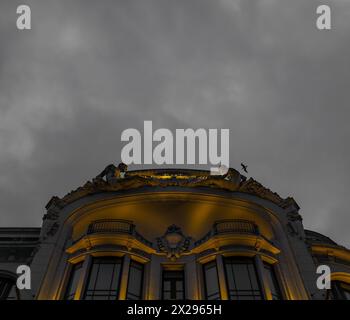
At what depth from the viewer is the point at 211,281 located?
17.1m

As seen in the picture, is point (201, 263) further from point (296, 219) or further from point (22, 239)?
point (22, 239)

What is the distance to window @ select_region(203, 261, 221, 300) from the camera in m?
16.4

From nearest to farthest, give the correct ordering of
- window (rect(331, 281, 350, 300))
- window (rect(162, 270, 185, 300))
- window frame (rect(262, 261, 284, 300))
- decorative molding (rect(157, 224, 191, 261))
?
window frame (rect(262, 261, 284, 300)), window (rect(162, 270, 185, 300)), decorative molding (rect(157, 224, 191, 261)), window (rect(331, 281, 350, 300))

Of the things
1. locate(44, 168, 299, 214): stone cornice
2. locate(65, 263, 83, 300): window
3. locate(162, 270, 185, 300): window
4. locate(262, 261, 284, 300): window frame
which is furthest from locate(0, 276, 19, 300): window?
locate(262, 261, 284, 300): window frame

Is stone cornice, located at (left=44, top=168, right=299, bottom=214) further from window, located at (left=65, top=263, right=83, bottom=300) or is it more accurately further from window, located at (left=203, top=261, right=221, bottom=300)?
window, located at (left=203, top=261, right=221, bottom=300)

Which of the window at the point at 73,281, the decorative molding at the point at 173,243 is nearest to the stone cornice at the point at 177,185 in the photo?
the decorative molding at the point at 173,243

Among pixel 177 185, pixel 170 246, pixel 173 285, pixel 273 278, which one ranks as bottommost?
pixel 173 285

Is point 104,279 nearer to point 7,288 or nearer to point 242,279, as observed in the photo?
point 7,288

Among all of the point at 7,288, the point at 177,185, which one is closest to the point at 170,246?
the point at 177,185

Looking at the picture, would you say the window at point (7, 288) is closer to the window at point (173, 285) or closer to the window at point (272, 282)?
the window at point (173, 285)

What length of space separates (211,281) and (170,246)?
114 inches

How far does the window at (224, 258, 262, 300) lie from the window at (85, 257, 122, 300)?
16.8 feet

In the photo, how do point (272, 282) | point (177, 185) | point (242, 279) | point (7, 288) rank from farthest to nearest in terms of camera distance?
point (177, 185)
point (7, 288)
point (272, 282)
point (242, 279)

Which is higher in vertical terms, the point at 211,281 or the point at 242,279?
the point at 211,281
